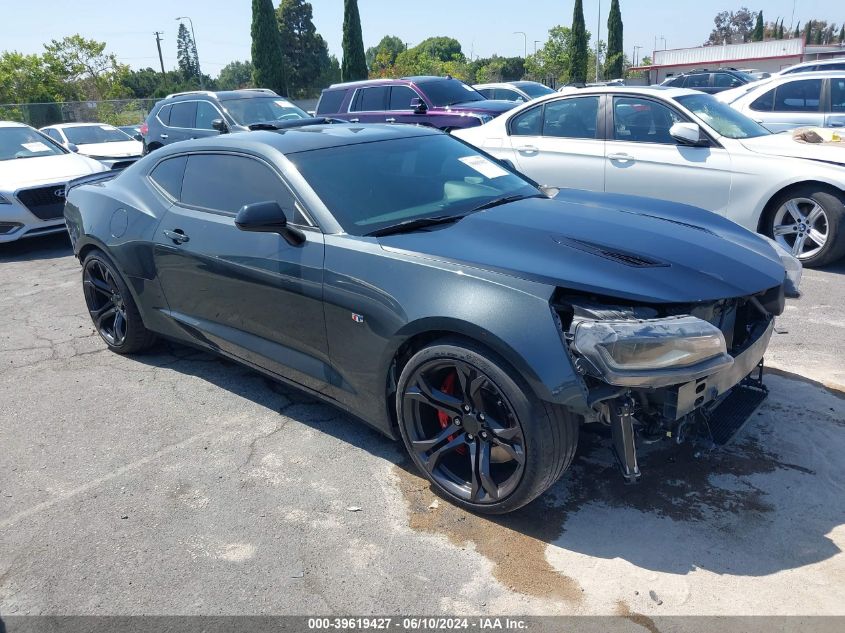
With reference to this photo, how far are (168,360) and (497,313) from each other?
3.13m

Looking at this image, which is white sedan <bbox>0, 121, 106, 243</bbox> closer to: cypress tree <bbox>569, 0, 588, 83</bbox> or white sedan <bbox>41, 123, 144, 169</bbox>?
white sedan <bbox>41, 123, 144, 169</bbox>

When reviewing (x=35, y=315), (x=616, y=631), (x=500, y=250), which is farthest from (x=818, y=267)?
(x=35, y=315)

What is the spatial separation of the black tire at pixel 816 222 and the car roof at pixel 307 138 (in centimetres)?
350

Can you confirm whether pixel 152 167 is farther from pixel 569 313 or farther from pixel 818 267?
pixel 818 267

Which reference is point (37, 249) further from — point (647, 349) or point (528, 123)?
point (647, 349)

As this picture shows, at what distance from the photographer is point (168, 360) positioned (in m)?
4.98

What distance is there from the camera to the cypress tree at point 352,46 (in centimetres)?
4259

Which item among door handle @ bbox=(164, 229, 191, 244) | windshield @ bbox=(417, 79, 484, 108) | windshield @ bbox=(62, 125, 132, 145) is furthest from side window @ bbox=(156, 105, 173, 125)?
door handle @ bbox=(164, 229, 191, 244)

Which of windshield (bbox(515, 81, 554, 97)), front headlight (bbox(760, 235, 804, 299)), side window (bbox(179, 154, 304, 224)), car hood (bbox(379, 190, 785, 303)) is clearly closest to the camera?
car hood (bbox(379, 190, 785, 303))

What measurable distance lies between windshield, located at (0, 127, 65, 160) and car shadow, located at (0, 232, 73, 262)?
114 cm

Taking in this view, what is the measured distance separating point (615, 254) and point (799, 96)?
846 centimetres

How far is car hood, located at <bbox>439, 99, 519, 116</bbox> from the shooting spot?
11.5 meters

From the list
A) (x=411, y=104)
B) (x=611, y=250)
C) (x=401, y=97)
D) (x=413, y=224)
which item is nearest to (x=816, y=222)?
(x=611, y=250)

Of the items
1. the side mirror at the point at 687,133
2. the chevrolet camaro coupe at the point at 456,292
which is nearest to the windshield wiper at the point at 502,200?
the chevrolet camaro coupe at the point at 456,292
